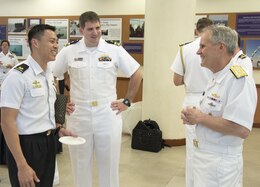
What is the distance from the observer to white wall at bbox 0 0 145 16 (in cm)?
749

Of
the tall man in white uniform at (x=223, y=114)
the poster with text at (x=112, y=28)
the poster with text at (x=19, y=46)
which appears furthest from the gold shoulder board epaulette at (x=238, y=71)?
the poster with text at (x=19, y=46)

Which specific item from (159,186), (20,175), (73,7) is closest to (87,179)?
(20,175)

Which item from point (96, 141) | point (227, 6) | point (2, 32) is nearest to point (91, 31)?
point (96, 141)

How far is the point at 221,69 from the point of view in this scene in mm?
1826

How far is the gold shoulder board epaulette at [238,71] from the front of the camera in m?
1.72

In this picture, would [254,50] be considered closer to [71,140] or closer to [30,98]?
[71,140]

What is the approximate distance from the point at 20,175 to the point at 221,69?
1265mm

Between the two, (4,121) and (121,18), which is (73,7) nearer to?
(121,18)

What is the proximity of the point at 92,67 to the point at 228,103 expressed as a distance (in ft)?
3.99

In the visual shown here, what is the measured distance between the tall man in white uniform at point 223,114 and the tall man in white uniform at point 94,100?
0.88 meters

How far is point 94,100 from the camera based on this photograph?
8.45 ft

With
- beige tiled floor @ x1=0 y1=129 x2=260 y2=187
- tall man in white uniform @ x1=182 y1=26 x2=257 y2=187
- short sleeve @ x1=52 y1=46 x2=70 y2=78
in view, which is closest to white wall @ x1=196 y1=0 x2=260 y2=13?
beige tiled floor @ x1=0 y1=129 x2=260 y2=187

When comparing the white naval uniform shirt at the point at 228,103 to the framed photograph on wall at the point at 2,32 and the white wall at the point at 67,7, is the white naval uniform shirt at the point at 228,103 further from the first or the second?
the framed photograph on wall at the point at 2,32

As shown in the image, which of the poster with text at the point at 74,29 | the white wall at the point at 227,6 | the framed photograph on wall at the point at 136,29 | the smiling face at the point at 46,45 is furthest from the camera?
the poster with text at the point at 74,29
